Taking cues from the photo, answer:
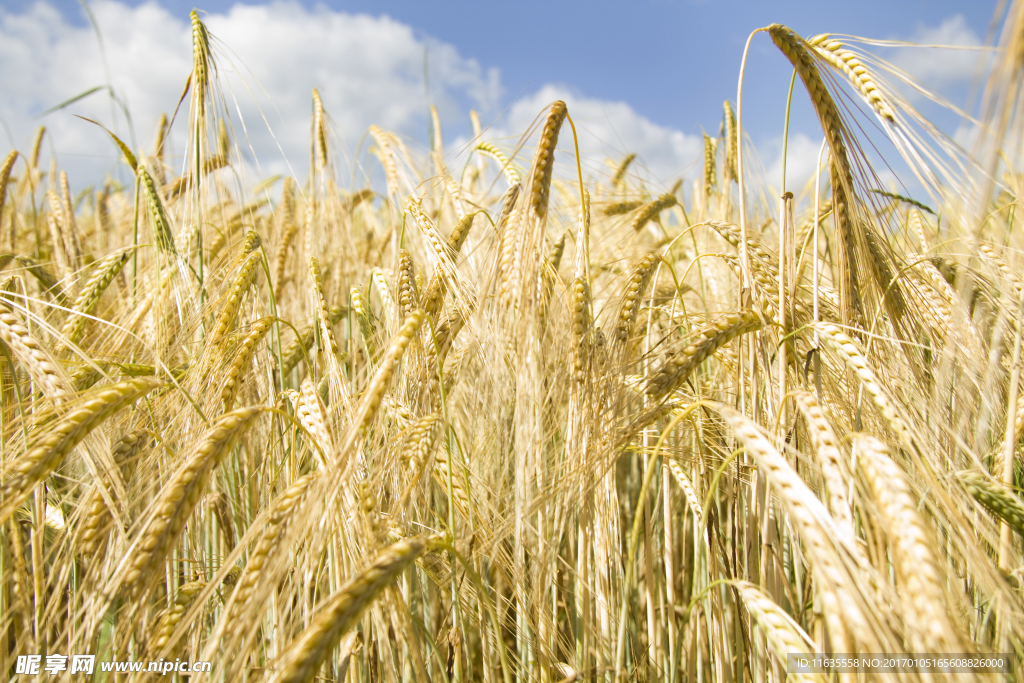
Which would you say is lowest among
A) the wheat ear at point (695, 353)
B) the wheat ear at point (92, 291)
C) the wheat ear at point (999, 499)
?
the wheat ear at point (999, 499)

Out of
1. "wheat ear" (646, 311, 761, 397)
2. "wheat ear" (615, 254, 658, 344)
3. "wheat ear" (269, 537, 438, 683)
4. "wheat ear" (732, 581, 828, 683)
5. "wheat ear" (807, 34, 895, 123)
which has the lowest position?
"wheat ear" (732, 581, 828, 683)

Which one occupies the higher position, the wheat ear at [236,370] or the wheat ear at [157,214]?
the wheat ear at [157,214]

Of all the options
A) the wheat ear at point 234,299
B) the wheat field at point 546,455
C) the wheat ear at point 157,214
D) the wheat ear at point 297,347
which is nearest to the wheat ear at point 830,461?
the wheat field at point 546,455

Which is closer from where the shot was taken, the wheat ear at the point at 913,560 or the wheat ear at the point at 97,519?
the wheat ear at the point at 913,560

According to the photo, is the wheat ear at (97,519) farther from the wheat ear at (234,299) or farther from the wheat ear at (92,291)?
the wheat ear at (92,291)

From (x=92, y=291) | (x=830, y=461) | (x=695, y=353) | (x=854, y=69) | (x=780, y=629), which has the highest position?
(x=854, y=69)

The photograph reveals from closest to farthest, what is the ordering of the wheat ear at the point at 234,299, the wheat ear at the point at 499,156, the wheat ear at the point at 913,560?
the wheat ear at the point at 913,560 → the wheat ear at the point at 234,299 → the wheat ear at the point at 499,156

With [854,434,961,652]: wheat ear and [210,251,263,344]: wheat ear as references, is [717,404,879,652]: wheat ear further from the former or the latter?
[210,251,263,344]: wheat ear

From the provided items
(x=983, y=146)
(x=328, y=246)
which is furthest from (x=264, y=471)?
(x=328, y=246)

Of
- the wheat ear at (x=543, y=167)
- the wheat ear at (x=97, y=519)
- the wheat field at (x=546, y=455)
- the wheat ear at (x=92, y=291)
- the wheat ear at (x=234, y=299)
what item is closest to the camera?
the wheat field at (x=546, y=455)

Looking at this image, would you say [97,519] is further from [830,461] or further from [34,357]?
[830,461]

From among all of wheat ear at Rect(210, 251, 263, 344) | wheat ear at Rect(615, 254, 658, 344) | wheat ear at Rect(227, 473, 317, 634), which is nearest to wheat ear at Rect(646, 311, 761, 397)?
wheat ear at Rect(615, 254, 658, 344)

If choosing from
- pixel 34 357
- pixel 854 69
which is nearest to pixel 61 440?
pixel 34 357

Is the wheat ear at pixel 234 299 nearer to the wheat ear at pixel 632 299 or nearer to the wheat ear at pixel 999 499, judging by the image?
the wheat ear at pixel 632 299
